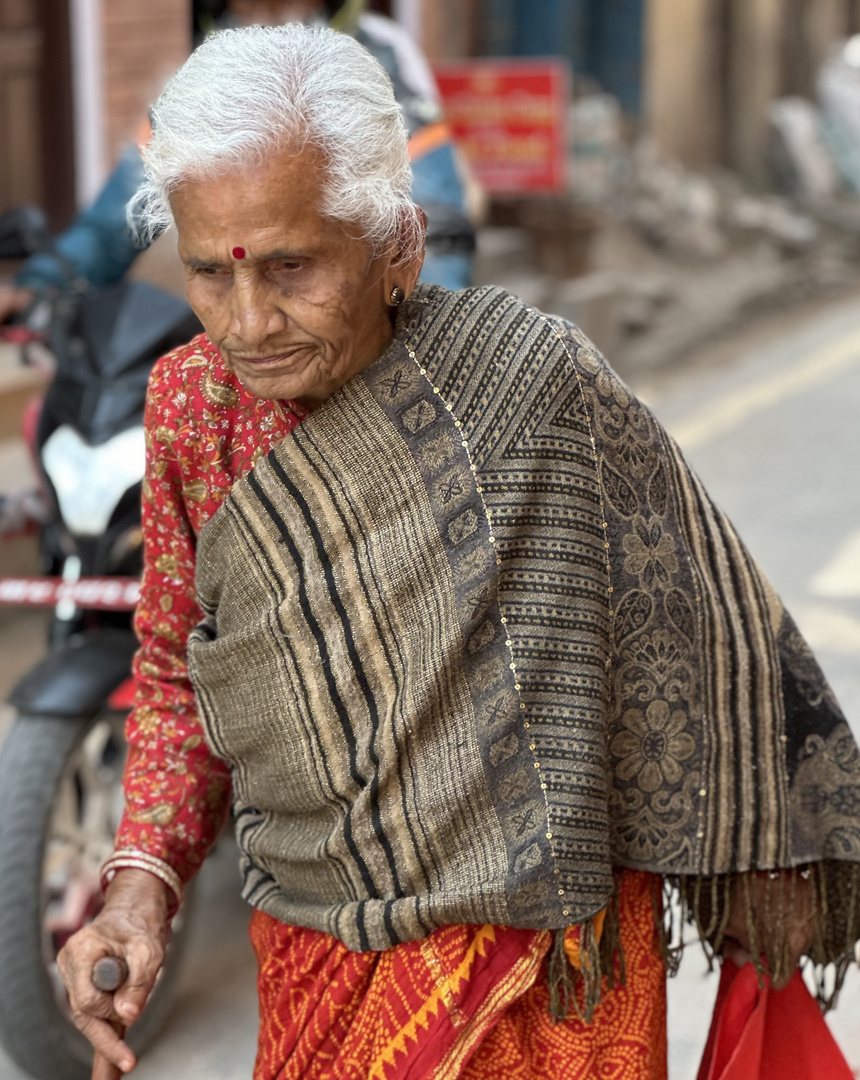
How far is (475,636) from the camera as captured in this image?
1540mm

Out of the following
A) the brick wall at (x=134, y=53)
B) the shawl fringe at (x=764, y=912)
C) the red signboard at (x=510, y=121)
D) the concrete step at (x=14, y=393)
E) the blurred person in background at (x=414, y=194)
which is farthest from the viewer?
the red signboard at (x=510, y=121)

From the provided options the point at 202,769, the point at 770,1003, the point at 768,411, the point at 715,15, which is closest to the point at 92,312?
the point at 202,769

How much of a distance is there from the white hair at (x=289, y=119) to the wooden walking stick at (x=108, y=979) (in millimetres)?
772

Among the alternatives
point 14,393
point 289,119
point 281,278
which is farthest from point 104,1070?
point 14,393

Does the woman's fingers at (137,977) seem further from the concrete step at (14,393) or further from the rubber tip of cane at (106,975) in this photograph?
the concrete step at (14,393)

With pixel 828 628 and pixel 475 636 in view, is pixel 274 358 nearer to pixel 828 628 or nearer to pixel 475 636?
pixel 475 636

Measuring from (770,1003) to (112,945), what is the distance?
781 millimetres

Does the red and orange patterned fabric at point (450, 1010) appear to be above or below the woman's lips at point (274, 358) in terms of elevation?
below

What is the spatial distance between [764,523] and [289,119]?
191 inches

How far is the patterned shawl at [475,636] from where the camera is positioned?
5.03ft

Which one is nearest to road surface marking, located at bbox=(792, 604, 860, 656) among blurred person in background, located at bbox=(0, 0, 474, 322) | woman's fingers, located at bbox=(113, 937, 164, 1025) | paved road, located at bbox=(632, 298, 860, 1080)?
paved road, located at bbox=(632, 298, 860, 1080)

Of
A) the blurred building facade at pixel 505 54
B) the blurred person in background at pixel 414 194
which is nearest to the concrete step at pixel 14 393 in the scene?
the blurred building facade at pixel 505 54

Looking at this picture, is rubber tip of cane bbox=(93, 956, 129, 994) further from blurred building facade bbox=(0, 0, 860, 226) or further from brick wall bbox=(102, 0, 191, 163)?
brick wall bbox=(102, 0, 191, 163)

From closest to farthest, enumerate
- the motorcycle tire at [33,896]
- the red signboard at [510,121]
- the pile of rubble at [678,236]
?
the motorcycle tire at [33,896]
the red signboard at [510,121]
the pile of rubble at [678,236]
